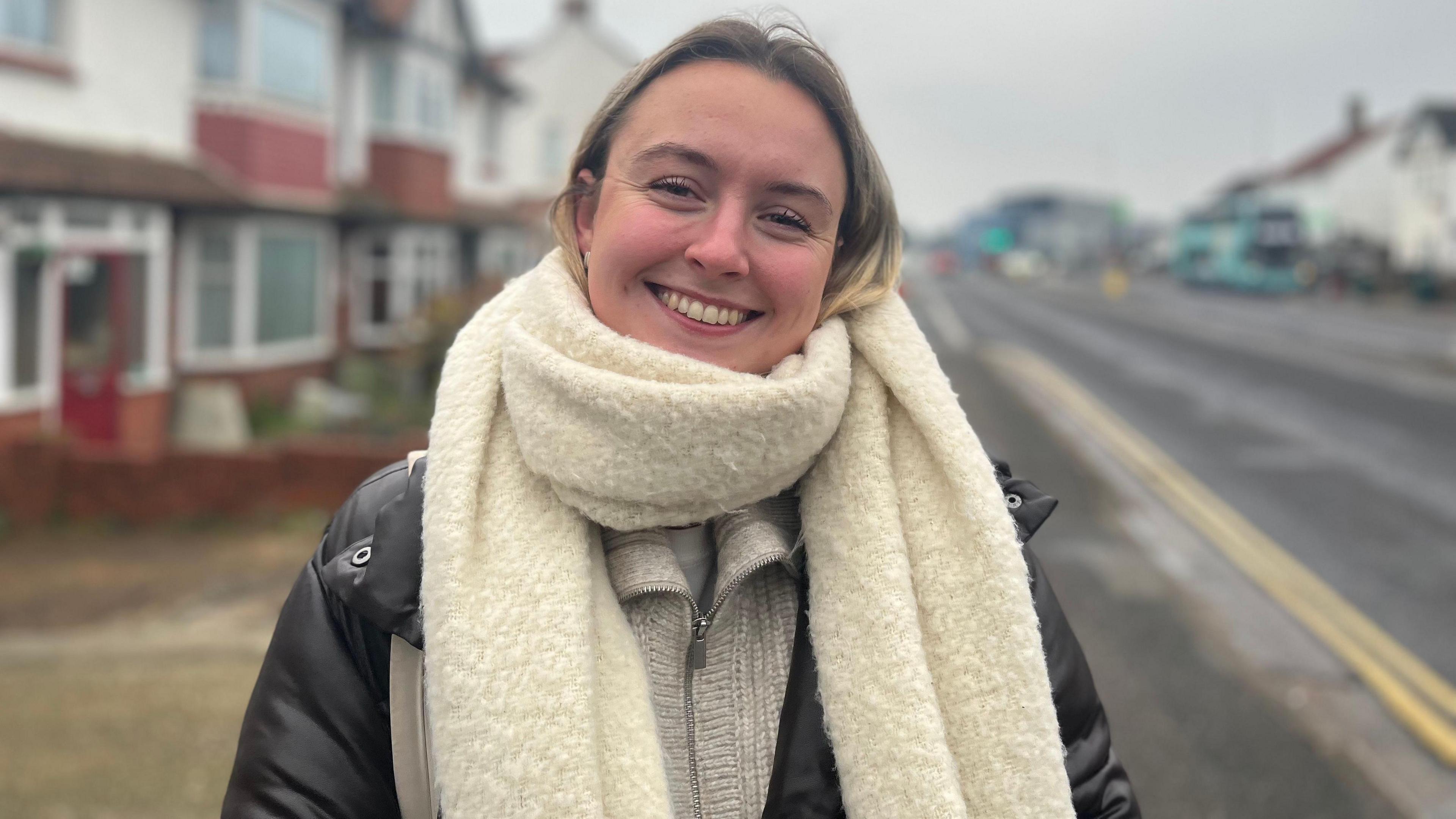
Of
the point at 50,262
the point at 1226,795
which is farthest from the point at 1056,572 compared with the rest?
the point at 50,262

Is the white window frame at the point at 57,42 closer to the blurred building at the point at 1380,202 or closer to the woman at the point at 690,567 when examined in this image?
the woman at the point at 690,567

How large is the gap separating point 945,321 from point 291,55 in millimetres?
19780

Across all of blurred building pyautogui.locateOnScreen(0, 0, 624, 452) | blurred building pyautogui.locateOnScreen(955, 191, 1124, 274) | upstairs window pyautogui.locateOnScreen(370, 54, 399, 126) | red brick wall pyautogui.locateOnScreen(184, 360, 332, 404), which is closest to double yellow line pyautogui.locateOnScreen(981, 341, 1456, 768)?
blurred building pyautogui.locateOnScreen(0, 0, 624, 452)

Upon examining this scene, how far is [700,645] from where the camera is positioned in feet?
5.41

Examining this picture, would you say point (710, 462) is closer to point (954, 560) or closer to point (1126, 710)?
point (954, 560)

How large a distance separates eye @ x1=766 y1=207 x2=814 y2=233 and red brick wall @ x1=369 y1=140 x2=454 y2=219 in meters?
17.6

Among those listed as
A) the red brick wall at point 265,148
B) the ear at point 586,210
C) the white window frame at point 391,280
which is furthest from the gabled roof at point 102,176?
the ear at point 586,210

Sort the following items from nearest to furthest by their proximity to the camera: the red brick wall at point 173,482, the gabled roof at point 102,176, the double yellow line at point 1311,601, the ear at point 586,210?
the ear at point 586,210
the double yellow line at point 1311,601
the red brick wall at point 173,482
the gabled roof at point 102,176

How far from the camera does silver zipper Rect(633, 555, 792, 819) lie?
5.31ft

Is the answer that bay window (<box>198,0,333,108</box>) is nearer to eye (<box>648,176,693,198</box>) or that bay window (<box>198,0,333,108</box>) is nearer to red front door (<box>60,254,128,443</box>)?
red front door (<box>60,254,128,443</box>)

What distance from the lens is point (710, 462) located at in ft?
5.17

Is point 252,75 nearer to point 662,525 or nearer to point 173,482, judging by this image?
point 173,482

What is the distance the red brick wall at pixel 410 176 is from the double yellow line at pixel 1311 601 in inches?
462

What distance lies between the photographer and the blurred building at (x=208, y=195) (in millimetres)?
10539
